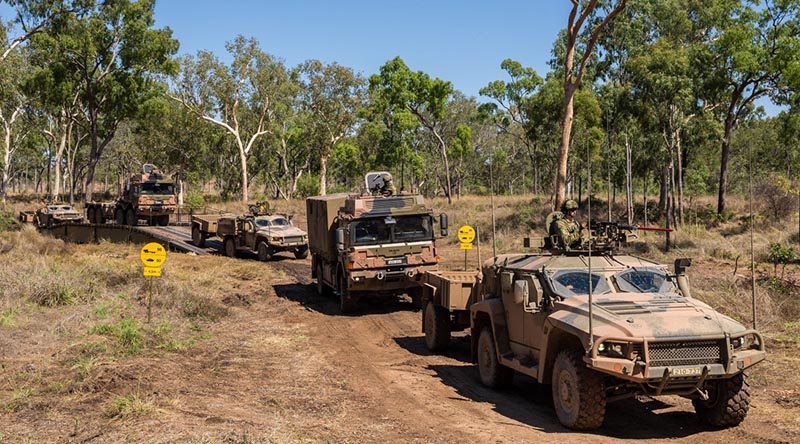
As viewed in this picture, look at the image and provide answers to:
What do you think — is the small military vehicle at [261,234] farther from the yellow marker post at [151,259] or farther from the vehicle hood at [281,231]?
the yellow marker post at [151,259]

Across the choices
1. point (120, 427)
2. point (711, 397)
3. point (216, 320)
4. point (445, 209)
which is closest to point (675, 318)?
point (711, 397)

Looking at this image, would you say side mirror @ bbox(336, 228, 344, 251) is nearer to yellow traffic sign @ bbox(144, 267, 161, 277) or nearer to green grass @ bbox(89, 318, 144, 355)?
yellow traffic sign @ bbox(144, 267, 161, 277)

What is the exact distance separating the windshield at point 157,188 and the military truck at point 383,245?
23384mm

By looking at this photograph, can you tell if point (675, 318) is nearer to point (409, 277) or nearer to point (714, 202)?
point (409, 277)

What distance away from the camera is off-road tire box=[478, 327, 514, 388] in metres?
10.3

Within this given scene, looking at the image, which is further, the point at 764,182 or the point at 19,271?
the point at 764,182

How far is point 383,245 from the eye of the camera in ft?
57.6

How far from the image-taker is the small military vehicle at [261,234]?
2781 cm

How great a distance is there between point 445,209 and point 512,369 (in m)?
36.6

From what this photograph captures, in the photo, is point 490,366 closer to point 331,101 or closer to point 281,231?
point 281,231

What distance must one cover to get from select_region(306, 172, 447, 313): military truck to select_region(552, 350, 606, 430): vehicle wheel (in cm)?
879

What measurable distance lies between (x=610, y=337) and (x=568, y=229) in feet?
11.1

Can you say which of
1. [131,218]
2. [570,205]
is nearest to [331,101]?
[131,218]

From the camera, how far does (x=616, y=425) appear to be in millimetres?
8570
